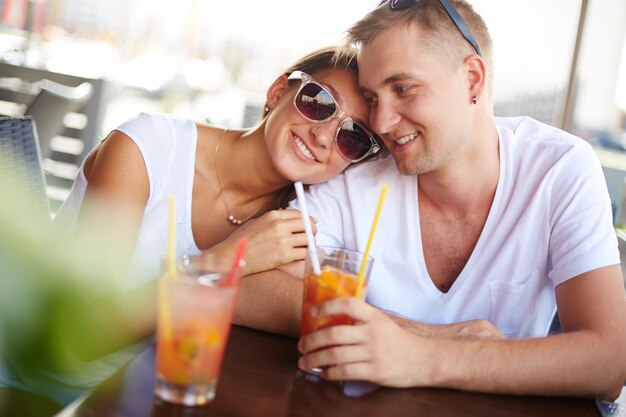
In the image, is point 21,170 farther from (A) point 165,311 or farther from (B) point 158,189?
(A) point 165,311

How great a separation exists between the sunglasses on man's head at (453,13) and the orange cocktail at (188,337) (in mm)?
1107

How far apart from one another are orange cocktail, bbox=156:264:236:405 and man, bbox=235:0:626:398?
1.65ft

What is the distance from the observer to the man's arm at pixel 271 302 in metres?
1.41

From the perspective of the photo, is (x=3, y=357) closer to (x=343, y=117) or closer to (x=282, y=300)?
(x=282, y=300)

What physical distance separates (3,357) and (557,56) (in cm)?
531

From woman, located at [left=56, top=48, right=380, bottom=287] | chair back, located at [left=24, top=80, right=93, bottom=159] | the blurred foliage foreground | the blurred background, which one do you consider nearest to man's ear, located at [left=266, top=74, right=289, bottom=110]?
woman, located at [left=56, top=48, right=380, bottom=287]

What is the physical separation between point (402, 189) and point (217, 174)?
0.51 meters

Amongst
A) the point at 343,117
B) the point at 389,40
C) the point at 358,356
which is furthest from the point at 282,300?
the point at 389,40

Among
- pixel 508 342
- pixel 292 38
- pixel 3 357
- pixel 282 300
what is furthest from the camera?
pixel 292 38

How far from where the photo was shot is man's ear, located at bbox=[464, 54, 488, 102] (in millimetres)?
1880

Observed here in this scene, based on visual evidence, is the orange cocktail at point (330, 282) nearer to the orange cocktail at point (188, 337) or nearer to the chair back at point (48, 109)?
the orange cocktail at point (188, 337)

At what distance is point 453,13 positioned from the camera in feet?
6.09

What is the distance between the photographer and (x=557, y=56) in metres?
5.94

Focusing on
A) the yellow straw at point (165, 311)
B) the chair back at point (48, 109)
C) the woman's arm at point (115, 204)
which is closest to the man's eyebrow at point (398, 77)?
the woman's arm at point (115, 204)
